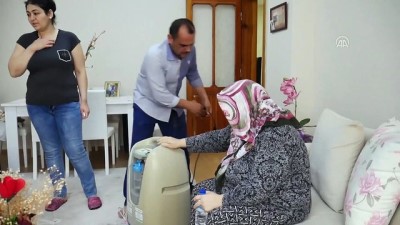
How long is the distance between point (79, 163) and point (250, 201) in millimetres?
1463

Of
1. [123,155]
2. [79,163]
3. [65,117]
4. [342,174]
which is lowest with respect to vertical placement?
[123,155]

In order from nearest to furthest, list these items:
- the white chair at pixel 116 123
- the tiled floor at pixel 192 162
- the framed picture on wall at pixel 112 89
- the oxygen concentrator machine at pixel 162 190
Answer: the oxygen concentrator machine at pixel 162 190 → the tiled floor at pixel 192 162 → the white chair at pixel 116 123 → the framed picture on wall at pixel 112 89

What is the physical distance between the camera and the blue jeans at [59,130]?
88.1 inches

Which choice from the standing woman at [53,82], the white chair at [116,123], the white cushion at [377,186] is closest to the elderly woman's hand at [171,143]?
the white cushion at [377,186]

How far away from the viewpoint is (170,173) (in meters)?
1.61

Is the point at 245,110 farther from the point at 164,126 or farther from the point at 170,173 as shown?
the point at 164,126

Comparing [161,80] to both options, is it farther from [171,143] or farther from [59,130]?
[59,130]

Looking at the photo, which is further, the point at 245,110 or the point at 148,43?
the point at 148,43

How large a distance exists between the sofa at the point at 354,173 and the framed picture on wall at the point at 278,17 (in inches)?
54.5

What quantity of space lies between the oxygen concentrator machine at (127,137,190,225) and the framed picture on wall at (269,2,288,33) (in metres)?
1.69

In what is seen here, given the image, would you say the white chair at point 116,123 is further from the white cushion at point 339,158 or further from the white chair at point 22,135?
the white cushion at point 339,158

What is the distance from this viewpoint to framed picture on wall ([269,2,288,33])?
286 centimetres

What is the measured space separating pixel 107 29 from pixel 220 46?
4.50 feet

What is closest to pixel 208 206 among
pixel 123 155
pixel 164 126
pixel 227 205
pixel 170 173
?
pixel 227 205
